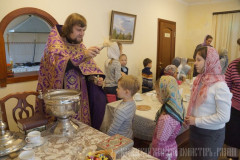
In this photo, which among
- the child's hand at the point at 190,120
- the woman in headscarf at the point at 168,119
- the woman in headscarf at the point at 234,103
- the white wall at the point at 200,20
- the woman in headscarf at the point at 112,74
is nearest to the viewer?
the woman in headscarf at the point at 168,119

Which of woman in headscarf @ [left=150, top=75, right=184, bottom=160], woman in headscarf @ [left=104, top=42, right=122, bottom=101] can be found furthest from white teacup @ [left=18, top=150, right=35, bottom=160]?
woman in headscarf @ [left=104, top=42, right=122, bottom=101]

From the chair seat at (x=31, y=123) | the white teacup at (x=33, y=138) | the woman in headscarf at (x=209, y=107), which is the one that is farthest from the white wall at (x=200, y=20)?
the white teacup at (x=33, y=138)

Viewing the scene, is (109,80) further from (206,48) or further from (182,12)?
(182,12)

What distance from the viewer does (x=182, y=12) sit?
21.5ft

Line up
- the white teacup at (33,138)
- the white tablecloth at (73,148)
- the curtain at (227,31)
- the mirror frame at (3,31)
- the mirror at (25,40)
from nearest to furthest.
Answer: the white tablecloth at (73,148)
the white teacup at (33,138)
the mirror frame at (3,31)
the mirror at (25,40)
the curtain at (227,31)

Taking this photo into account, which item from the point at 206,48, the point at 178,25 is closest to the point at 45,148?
the point at 206,48

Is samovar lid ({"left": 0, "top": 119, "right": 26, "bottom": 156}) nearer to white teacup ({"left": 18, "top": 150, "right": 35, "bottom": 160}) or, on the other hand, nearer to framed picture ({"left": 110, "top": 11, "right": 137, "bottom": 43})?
white teacup ({"left": 18, "top": 150, "right": 35, "bottom": 160})

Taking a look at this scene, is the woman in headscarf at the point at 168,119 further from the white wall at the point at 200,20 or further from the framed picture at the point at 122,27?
the white wall at the point at 200,20

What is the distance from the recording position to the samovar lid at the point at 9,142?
1.12 meters

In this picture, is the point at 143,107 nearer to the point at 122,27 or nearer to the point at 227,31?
the point at 122,27

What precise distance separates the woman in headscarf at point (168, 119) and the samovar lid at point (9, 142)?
993 mm

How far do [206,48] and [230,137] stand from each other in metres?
1.23

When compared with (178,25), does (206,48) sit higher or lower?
lower

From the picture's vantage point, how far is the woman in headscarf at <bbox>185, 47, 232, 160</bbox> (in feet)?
5.05
